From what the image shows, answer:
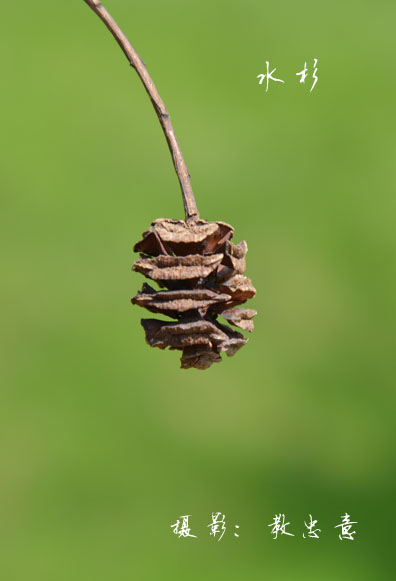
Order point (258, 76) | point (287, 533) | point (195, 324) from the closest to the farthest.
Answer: point (195, 324)
point (287, 533)
point (258, 76)

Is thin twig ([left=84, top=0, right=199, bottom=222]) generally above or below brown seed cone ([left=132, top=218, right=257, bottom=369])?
above

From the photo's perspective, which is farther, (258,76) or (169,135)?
(258,76)

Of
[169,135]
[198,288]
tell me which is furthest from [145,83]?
[198,288]

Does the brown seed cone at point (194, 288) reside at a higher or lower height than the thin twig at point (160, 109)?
lower

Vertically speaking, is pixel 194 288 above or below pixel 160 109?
below

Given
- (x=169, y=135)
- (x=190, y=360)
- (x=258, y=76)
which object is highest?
(x=258, y=76)

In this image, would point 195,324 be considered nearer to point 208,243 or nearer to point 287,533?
point 208,243

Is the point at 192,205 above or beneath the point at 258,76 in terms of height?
beneath

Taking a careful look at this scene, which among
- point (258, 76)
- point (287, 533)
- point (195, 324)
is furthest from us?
point (258, 76)
